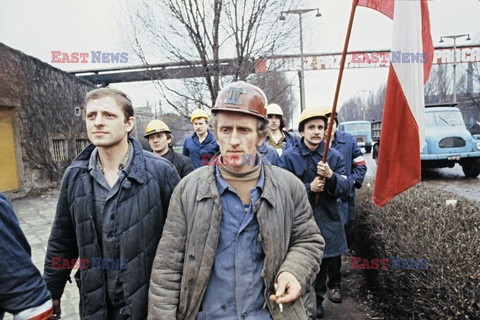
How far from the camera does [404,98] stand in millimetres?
2160

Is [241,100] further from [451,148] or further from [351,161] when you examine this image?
[451,148]

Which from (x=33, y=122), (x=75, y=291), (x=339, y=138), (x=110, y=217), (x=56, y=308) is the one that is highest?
(x=33, y=122)

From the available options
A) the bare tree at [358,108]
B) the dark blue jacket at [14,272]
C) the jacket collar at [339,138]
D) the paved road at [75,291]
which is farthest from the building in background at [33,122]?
the bare tree at [358,108]

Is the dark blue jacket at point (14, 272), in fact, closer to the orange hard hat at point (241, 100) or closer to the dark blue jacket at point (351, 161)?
the orange hard hat at point (241, 100)

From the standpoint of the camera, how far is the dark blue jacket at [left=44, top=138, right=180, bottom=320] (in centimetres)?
173

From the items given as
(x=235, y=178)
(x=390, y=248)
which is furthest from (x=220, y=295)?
(x=390, y=248)

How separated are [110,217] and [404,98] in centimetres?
201

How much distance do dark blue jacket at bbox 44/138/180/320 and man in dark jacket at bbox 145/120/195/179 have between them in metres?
2.21

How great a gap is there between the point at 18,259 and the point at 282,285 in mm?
1141

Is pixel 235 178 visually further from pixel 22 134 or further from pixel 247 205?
pixel 22 134

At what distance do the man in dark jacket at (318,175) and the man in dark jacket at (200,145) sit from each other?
223 centimetres

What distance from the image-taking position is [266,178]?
1.69 meters

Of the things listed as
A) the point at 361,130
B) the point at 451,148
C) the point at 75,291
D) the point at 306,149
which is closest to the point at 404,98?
the point at 306,149

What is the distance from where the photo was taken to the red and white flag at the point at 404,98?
2.10 metres
